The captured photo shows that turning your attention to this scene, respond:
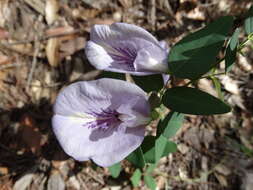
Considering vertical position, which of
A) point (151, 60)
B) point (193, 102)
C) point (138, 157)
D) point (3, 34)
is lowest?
point (138, 157)

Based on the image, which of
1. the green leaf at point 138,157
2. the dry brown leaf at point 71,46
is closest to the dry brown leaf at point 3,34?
the dry brown leaf at point 71,46

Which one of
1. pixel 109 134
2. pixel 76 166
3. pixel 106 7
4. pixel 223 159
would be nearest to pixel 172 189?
pixel 223 159

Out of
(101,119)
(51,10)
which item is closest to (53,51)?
(51,10)

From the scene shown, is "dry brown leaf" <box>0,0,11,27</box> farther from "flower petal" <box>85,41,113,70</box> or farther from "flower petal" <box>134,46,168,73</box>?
"flower petal" <box>134,46,168,73</box>

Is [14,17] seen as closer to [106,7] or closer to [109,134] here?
[106,7]

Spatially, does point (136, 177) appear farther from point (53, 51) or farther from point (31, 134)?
point (53, 51)

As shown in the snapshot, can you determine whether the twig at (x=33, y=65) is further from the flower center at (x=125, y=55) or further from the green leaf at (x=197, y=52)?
the green leaf at (x=197, y=52)
